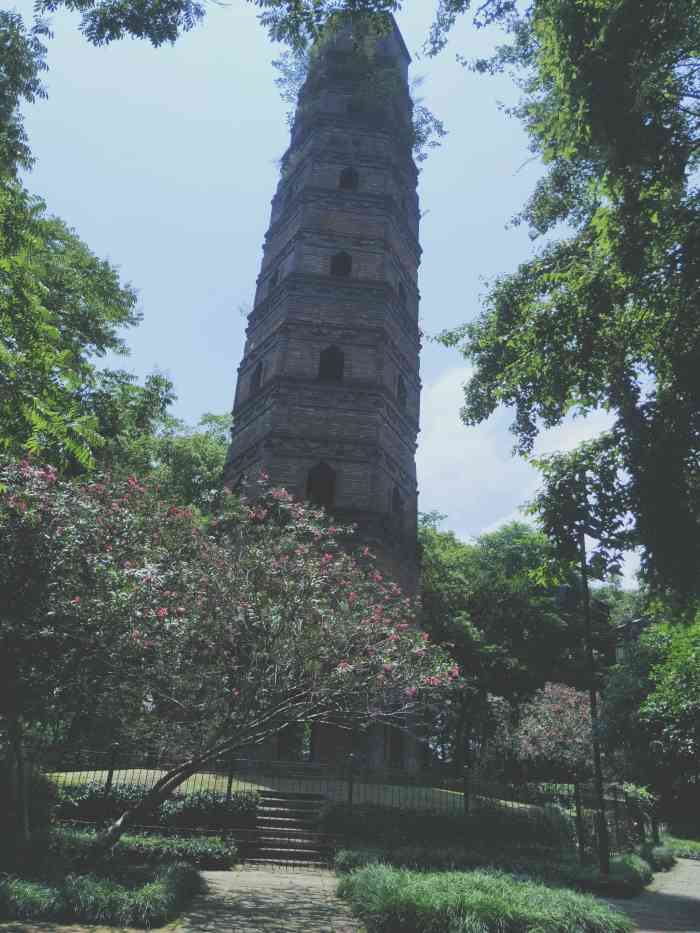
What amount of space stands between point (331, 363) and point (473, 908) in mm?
16979

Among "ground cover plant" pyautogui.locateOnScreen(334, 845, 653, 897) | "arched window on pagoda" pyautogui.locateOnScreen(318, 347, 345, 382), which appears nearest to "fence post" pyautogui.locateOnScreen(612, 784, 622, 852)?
"ground cover plant" pyautogui.locateOnScreen(334, 845, 653, 897)

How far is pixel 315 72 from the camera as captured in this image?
26484mm

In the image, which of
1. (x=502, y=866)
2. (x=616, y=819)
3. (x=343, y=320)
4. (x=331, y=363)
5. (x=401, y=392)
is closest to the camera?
(x=502, y=866)

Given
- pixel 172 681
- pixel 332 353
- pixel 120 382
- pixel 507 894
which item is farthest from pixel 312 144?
pixel 507 894

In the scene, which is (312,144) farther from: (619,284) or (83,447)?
(83,447)

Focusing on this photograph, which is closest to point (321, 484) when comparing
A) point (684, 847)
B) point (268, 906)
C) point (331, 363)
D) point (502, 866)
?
point (331, 363)

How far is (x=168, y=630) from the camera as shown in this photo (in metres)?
8.30

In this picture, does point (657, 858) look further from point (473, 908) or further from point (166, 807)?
point (166, 807)

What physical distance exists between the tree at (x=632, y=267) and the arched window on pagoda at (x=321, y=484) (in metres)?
9.26

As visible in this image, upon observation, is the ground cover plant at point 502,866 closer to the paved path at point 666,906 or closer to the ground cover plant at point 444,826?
the paved path at point 666,906

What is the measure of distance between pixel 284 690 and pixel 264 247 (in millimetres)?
20208

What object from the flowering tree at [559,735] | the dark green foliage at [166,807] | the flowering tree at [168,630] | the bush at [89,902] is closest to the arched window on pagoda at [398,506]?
the flowering tree at [168,630]

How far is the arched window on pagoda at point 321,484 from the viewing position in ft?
62.1

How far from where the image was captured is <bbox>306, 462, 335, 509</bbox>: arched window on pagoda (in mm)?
18920
